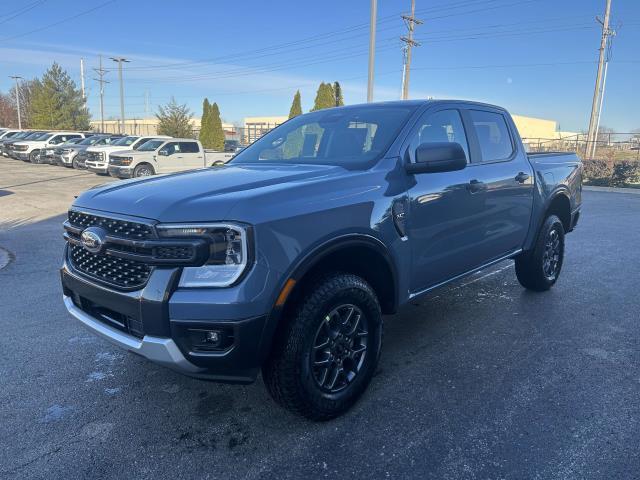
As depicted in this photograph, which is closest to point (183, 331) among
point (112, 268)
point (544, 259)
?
point (112, 268)

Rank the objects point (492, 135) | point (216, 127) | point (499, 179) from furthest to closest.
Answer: point (216, 127), point (492, 135), point (499, 179)

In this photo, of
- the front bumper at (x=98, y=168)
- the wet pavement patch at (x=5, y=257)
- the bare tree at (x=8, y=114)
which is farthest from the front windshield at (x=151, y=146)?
the bare tree at (x=8, y=114)

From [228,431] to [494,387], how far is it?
71.0 inches

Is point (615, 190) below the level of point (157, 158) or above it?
below

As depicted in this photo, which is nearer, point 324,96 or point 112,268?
point 112,268

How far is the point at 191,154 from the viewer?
19.0m

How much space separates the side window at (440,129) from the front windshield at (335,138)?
0.15m

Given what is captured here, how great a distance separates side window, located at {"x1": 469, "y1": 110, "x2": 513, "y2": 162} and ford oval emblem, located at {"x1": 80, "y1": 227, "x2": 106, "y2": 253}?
310 cm

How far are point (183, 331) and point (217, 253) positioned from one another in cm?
42

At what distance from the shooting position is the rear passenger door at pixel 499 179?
13.7 ft

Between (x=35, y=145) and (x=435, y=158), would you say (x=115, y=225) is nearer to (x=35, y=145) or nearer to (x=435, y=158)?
(x=435, y=158)

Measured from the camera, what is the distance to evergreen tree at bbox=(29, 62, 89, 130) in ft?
166

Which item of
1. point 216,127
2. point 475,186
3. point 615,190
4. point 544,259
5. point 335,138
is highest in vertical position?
point 216,127

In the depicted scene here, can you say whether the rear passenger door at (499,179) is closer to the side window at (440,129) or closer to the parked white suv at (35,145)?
the side window at (440,129)
